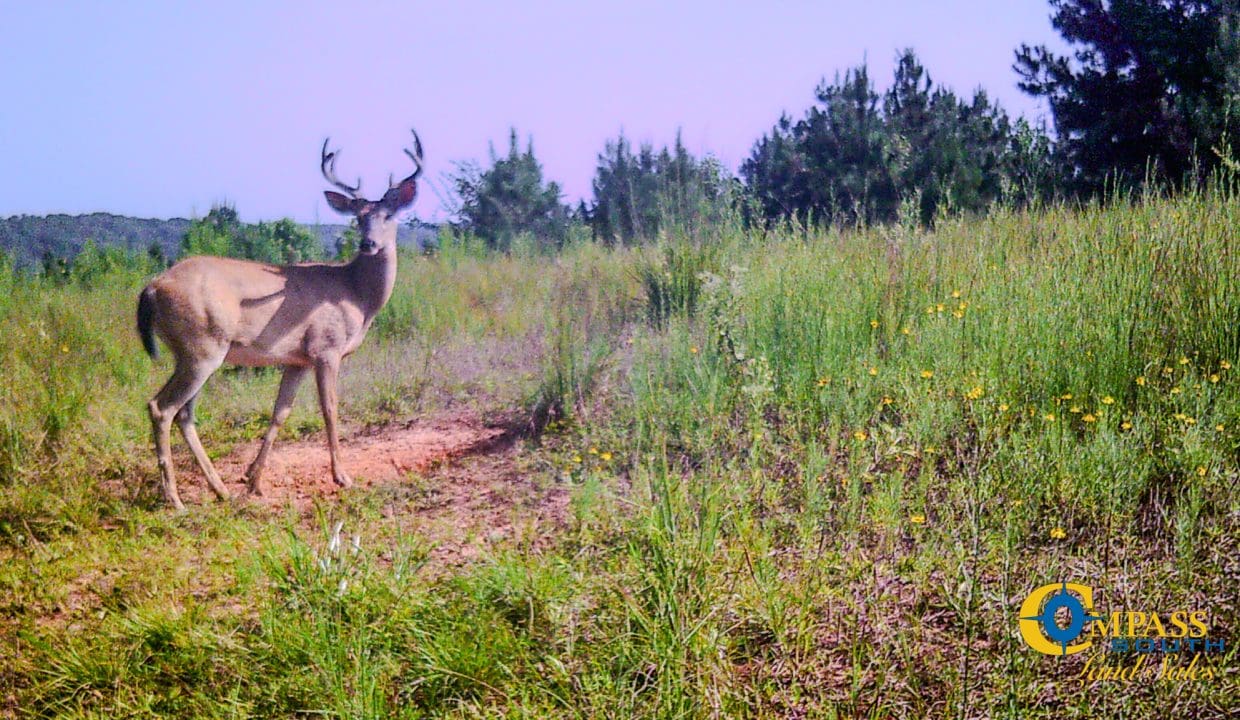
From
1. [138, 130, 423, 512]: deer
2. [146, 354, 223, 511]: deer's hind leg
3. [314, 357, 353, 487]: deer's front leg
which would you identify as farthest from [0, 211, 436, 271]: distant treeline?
[146, 354, 223, 511]: deer's hind leg

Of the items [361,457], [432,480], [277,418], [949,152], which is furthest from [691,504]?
[949,152]

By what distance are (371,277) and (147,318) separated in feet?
4.49

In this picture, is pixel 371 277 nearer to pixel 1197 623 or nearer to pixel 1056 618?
pixel 1056 618

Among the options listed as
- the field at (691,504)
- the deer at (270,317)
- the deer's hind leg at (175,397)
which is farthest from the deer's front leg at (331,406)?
the deer's hind leg at (175,397)

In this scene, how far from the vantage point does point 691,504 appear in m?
3.93

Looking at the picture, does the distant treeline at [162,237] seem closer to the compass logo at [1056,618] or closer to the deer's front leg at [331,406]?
the deer's front leg at [331,406]

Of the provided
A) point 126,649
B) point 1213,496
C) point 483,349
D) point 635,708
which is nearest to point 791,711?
point 635,708

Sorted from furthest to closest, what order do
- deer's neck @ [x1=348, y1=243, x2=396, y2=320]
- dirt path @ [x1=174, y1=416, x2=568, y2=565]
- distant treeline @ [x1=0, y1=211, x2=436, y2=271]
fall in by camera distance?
distant treeline @ [x1=0, y1=211, x2=436, y2=271]
deer's neck @ [x1=348, y1=243, x2=396, y2=320]
dirt path @ [x1=174, y1=416, x2=568, y2=565]

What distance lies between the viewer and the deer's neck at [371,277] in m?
6.02

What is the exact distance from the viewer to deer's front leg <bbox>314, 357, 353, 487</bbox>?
16.9 feet

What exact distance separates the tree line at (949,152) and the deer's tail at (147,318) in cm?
223

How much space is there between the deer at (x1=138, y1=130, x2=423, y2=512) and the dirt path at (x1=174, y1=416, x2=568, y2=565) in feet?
0.49

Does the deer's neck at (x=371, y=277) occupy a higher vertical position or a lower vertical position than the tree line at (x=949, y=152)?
lower

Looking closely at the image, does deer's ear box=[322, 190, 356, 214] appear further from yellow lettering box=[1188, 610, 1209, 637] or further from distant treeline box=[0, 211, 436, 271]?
yellow lettering box=[1188, 610, 1209, 637]
